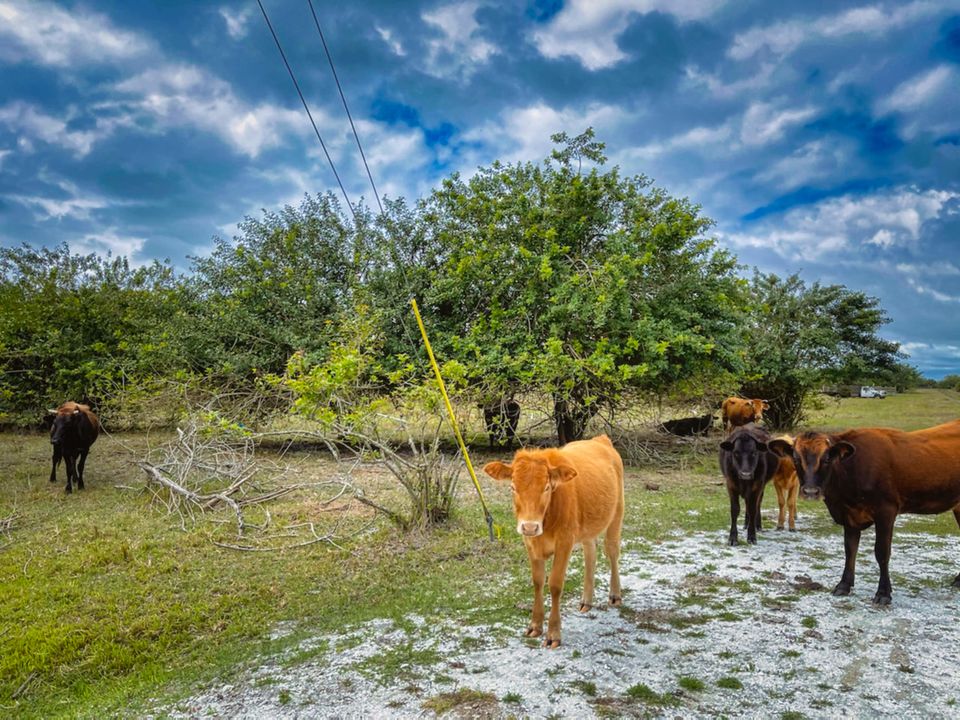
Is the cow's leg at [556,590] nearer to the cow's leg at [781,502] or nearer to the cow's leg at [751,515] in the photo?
the cow's leg at [751,515]

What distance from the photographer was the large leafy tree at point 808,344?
20.8 meters

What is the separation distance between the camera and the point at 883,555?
571 centimetres

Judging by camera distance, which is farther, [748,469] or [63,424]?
[63,424]

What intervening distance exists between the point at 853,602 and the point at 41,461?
56.3ft

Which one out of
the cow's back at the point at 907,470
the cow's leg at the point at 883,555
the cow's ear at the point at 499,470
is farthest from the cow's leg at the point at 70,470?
the cow's leg at the point at 883,555

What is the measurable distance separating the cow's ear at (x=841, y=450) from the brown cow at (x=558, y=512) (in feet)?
7.04

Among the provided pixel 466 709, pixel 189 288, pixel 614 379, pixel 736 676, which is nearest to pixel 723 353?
pixel 614 379

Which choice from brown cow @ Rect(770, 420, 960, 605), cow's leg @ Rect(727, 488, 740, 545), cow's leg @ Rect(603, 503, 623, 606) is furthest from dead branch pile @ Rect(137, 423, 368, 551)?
brown cow @ Rect(770, 420, 960, 605)

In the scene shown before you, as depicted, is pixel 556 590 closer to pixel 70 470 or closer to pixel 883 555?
pixel 883 555

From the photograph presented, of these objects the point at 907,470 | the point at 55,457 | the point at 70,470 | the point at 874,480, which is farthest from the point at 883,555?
the point at 55,457

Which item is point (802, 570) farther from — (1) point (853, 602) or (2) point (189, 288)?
(2) point (189, 288)

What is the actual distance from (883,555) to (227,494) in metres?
8.36

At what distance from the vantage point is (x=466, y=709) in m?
3.93

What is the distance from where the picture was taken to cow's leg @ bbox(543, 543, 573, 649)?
4812 mm
